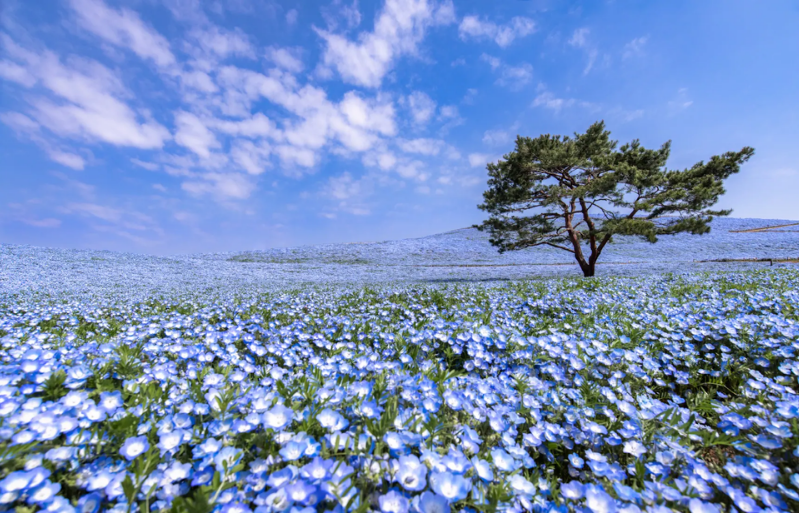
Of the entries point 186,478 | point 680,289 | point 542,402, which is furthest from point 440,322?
point 680,289

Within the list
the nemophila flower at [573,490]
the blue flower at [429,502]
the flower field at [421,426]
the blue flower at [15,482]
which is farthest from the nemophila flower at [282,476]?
the nemophila flower at [573,490]

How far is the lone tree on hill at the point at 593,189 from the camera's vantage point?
47.4ft

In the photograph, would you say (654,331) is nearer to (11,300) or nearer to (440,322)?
(440,322)

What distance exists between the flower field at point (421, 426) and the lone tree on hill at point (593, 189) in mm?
12177

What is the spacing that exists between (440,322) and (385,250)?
31.9 meters

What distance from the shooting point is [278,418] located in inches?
65.7

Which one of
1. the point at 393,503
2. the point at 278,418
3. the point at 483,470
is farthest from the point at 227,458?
the point at 483,470

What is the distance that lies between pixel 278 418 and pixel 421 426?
779 mm

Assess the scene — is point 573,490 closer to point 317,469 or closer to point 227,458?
point 317,469

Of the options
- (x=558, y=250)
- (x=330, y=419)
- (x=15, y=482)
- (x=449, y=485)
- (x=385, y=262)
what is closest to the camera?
(x=15, y=482)

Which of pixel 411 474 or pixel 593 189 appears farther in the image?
pixel 593 189

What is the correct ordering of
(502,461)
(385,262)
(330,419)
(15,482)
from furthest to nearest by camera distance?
(385,262), (330,419), (502,461), (15,482)

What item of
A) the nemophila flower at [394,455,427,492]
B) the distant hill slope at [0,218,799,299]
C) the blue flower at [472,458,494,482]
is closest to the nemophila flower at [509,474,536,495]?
the blue flower at [472,458,494,482]

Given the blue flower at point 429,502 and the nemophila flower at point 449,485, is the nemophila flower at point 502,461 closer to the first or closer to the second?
the nemophila flower at point 449,485
